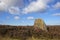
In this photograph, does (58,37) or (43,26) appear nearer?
(58,37)

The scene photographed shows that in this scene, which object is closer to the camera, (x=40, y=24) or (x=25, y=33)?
(x=25, y=33)

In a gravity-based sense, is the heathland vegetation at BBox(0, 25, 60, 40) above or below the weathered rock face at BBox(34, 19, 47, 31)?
below

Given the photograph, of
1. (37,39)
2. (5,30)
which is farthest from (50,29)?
(5,30)

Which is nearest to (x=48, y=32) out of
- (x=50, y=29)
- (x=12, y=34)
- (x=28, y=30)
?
(x=50, y=29)

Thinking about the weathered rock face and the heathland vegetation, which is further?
the weathered rock face

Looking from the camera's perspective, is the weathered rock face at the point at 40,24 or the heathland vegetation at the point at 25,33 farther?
the weathered rock face at the point at 40,24

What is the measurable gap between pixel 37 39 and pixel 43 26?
4.23 feet

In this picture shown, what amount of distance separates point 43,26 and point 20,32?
Answer: 5.76ft

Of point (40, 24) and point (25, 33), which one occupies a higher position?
point (40, 24)

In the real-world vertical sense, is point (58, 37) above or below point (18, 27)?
below

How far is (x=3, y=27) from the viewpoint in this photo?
1066cm

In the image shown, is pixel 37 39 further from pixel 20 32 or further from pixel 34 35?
pixel 20 32

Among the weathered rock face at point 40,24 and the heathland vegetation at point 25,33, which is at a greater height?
the weathered rock face at point 40,24

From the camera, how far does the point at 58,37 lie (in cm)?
1031
